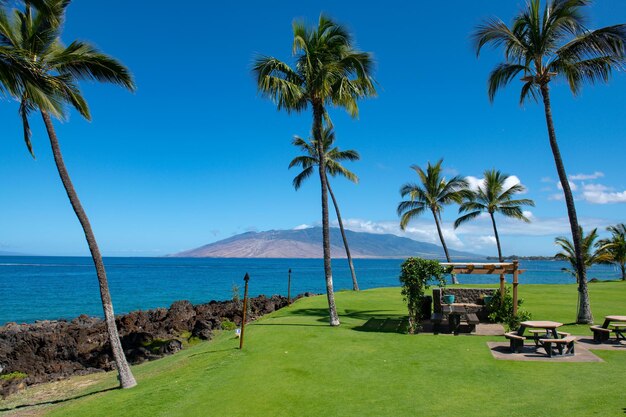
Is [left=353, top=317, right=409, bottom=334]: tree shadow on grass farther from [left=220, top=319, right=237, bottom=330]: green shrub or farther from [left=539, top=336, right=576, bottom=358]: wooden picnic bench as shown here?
[left=220, top=319, right=237, bottom=330]: green shrub

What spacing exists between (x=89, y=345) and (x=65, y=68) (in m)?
13.7

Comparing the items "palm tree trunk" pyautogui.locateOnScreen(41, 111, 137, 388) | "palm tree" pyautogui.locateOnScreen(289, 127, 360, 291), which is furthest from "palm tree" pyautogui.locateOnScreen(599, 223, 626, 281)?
"palm tree trunk" pyautogui.locateOnScreen(41, 111, 137, 388)

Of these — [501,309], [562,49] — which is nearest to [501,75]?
[562,49]

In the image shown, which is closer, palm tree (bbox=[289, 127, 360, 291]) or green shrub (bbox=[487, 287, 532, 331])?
green shrub (bbox=[487, 287, 532, 331])

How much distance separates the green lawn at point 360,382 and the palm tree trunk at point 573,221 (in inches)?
35.8

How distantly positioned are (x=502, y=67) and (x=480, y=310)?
9.36 m

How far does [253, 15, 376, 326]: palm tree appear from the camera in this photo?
15.6 metres

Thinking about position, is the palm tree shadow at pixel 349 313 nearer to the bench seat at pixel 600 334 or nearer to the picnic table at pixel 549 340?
the picnic table at pixel 549 340

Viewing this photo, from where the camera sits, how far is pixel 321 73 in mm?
15500

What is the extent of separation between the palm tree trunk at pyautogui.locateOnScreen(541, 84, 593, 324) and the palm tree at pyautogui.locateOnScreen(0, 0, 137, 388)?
14.1m

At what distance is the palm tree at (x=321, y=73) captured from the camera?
51.3 feet

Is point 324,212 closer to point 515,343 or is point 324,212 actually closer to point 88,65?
point 515,343

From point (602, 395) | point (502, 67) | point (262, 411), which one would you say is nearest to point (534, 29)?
point (502, 67)

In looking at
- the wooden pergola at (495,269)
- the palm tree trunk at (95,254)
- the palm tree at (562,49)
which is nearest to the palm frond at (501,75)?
the palm tree at (562,49)
